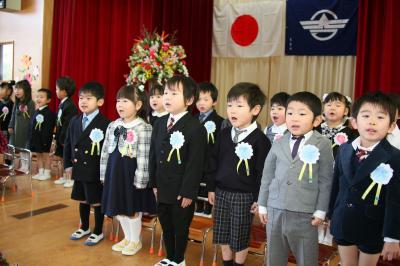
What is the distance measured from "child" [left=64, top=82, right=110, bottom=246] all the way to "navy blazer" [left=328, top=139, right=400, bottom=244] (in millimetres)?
1889

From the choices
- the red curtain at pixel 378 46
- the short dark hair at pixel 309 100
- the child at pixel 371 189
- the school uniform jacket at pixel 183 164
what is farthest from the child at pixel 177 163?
the red curtain at pixel 378 46

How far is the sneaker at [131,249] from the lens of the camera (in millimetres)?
3000

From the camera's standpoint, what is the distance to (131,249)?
302 centimetres

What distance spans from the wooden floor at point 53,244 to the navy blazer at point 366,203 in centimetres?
119

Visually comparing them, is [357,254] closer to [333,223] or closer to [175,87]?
[333,223]

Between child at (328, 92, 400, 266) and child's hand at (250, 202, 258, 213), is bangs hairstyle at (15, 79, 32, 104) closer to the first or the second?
child's hand at (250, 202, 258, 213)

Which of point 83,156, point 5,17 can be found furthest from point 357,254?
point 5,17

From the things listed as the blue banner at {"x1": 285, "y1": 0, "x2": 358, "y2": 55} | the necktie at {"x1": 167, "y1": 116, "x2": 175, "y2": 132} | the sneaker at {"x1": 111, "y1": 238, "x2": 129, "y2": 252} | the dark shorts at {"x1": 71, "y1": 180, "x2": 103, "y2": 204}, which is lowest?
the sneaker at {"x1": 111, "y1": 238, "x2": 129, "y2": 252}

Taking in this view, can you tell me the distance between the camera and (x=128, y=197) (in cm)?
289

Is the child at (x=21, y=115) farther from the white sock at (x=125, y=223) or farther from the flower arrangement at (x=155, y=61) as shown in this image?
the white sock at (x=125, y=223)

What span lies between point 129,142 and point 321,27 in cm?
441

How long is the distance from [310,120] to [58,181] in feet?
13.4

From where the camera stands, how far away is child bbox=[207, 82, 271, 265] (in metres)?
2.35

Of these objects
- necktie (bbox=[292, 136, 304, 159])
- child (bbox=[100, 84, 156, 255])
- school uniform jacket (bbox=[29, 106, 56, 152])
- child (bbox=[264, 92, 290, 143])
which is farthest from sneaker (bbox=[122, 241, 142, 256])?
school uniform jacket (bbox=[29, 106, 56, 152])
